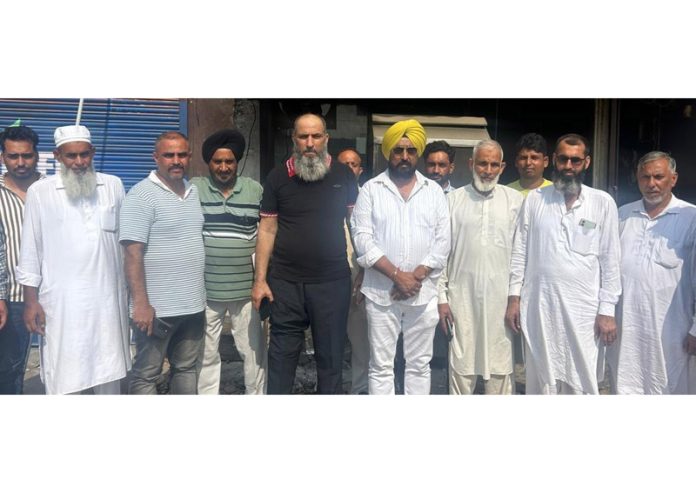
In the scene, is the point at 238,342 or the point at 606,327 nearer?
the point at 606,327

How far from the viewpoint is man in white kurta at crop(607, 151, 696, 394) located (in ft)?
12.2

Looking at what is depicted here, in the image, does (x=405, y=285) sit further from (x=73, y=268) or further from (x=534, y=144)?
(x=73, y=268)

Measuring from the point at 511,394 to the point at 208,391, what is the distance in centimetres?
192

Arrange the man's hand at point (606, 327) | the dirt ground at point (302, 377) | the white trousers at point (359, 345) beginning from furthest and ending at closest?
the dirt ground at point (302, 377) < the white trousers at point (359, 345) < the man's hand at point (606, 327)

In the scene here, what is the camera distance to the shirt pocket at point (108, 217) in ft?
12.2

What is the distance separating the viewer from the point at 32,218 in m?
3.65

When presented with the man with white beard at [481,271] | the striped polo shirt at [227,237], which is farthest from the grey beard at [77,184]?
the man with white beard at [481,271]

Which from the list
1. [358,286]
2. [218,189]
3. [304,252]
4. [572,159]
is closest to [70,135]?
[218,189]

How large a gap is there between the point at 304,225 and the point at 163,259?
845mm

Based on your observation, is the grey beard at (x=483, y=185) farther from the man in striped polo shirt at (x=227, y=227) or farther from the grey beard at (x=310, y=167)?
the man in striped polo shirt at (x=227, y=227)

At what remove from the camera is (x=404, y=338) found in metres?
3.87

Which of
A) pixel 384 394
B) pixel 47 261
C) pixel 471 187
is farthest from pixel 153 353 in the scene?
pixel 471 187

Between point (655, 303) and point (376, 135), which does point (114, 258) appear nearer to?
point (376, 135)

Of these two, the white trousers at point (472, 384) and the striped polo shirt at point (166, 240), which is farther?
the white trousers at point (472, 384)
